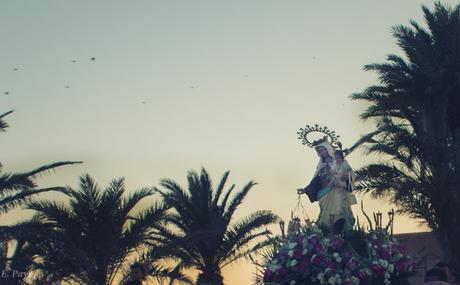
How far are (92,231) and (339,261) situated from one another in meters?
7.99

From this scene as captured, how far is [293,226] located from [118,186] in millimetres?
6770

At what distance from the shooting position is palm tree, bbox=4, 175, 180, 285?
18.0 meters

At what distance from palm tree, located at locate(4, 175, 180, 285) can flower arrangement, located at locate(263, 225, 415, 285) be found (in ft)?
20.5

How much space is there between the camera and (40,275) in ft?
67.5

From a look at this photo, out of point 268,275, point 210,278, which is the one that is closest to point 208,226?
point 210,278

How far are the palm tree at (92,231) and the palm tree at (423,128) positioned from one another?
6228mm

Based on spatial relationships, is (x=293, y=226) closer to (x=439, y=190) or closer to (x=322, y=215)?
(x=322, y=215)

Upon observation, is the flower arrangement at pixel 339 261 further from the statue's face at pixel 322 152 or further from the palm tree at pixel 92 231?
the palm tree at pixel 92 231

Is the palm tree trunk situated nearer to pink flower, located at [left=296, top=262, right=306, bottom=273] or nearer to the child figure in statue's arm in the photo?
the child figure in statue's arm

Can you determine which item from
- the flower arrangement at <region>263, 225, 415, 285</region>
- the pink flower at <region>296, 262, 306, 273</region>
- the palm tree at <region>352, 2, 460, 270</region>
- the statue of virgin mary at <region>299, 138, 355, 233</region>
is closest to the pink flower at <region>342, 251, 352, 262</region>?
the flower arrangement at <region>263, 225, 415, 285</region>

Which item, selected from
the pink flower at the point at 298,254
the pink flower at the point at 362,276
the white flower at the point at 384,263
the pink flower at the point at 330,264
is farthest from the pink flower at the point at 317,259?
the white flower at the point at 384,263

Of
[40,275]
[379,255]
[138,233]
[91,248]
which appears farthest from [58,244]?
[379,255]

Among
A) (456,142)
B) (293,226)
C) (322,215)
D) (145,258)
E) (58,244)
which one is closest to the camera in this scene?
(293,226)

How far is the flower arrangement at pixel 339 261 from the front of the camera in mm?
12234
